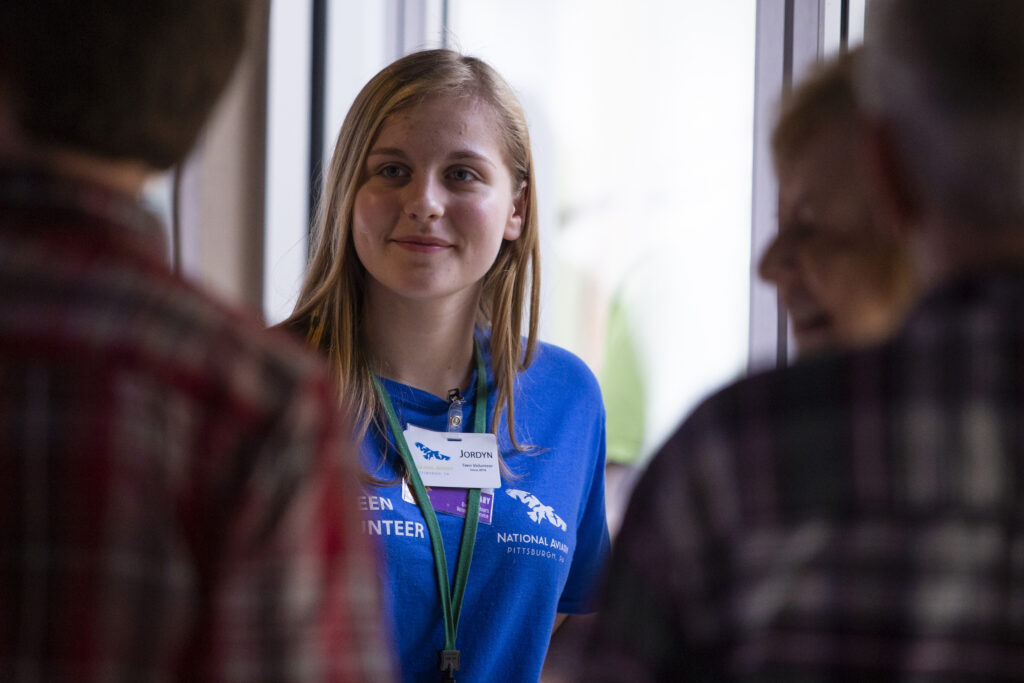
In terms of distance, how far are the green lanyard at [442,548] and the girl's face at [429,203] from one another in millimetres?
222

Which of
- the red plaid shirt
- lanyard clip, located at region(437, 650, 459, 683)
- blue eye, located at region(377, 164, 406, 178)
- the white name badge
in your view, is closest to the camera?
the red plaid shirt

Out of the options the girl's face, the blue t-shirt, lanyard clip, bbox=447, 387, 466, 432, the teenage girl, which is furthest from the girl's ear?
lanyard clip, bbox=447, 387, 466, 432

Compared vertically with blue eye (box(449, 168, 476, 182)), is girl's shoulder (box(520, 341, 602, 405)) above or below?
below

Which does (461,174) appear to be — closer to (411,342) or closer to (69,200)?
(411,342)

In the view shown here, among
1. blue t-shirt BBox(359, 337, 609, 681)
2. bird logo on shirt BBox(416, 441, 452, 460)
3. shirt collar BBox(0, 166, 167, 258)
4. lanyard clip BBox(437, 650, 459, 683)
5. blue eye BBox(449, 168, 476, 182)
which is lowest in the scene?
lanyard clip BBox(437, 650, 459, 683)

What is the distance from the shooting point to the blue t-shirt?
1695 mm

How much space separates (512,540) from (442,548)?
134mm

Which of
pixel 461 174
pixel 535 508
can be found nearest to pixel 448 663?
pixel 535 508

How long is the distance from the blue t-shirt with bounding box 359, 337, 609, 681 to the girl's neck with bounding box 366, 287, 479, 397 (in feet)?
0.13

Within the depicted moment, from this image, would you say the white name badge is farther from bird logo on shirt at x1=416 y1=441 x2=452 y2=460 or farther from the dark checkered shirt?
the dark checkered shirt

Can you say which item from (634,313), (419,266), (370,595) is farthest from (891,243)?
(634,313)

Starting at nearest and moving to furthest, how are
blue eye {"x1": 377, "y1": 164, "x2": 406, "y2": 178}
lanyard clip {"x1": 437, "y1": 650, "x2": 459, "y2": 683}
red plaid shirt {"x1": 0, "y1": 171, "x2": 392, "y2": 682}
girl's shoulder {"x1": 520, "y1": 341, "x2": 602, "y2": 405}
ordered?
red plaid shirt {"x1": 0, "y1": 171, "x2": 392, "y2": 682}, lanyard clip {"x1": 437, "y1": 650, "x2": 459, "y2": 683}, blue eye {"x1": 377, "y1": 164, "x2": 406, "y2": 178}, girl's shoulder {"x1": 520, "y1": 341, "x2": 602, "y2": 405}

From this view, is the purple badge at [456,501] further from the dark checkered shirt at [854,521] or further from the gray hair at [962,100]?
the gray hair at [962,100]

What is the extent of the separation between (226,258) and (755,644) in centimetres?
262
